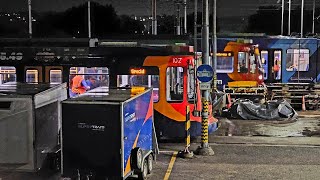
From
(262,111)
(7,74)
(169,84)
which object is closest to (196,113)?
(169,84)

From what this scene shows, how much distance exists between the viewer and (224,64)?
28625 mm

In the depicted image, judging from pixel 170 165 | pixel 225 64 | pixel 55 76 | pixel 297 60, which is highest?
pixel 297 60

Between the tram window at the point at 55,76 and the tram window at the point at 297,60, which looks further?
the tram window at the point at 297,60

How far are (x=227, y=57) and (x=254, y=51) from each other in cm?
151

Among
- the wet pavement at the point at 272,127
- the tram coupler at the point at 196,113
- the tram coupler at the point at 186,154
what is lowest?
the tram coupler at the point at 186,154

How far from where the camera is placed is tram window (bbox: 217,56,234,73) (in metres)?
28.4

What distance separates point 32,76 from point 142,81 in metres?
3.73

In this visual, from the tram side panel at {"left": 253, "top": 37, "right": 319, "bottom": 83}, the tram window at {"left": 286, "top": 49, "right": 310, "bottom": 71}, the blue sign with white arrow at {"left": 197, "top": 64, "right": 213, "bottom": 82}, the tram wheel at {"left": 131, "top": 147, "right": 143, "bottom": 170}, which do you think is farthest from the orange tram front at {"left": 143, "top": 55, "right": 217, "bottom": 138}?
the tram window at {"left": 286, "top": 49, "right": 310, "bottom": 71}

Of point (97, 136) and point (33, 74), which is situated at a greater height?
point (33, 74)

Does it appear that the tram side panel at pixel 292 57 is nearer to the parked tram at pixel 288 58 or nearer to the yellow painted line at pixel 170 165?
the parked tram at pixel 288 58

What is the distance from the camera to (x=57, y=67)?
16969 mm

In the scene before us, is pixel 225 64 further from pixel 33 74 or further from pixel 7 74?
pixel 7 74

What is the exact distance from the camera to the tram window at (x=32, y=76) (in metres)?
17.1

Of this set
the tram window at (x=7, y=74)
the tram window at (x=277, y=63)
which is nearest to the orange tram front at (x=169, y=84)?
the tram window at (x=7, y=74)
